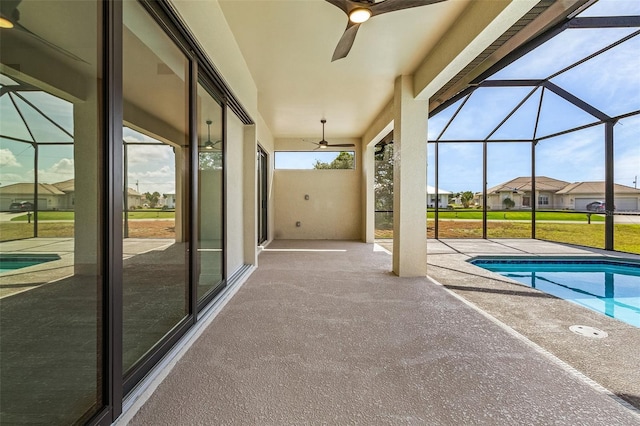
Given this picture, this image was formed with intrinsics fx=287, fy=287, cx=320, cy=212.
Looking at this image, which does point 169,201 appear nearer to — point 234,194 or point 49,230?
point 49,230

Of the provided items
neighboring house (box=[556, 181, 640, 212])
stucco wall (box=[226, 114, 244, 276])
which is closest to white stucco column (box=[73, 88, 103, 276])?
stucco wall (box=[226, 114, 244, 276])

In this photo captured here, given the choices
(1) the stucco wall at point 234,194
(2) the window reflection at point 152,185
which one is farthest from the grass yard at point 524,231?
(2) the window reflection at point 152,185

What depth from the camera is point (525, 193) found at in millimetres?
8523

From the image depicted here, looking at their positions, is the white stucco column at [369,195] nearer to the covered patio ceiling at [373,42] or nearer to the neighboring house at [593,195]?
the covered patio ceiling at [373,42]

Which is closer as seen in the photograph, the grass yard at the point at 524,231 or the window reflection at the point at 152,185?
the window reflection at the point at 152,185

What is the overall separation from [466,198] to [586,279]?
Answer: 409 centimetres

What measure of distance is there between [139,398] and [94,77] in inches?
66.4

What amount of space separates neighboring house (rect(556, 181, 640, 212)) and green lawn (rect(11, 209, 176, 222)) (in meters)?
8.89

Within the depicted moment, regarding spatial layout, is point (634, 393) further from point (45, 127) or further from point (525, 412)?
point (45, 127)

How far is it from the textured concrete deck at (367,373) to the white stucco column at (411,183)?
121 centimetres

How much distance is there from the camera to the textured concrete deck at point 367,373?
1524mm

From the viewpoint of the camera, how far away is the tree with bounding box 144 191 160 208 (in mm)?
2050

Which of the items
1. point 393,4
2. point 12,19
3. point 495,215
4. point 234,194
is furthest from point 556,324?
point 495,215

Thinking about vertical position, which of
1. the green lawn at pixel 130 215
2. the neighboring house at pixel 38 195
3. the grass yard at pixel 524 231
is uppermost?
the neighboring house at pixel 38 195
